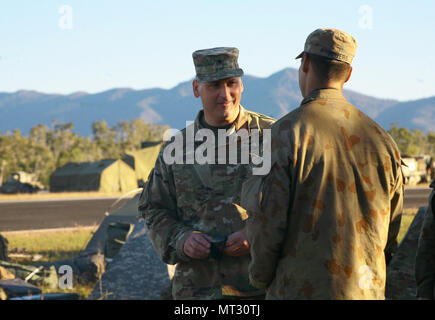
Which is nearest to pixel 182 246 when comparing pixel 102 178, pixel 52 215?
pixel 52 215

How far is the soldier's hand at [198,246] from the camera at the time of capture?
3.21 m

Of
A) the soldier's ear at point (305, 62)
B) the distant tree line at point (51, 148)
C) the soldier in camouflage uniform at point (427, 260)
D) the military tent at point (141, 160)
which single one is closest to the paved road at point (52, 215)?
the military tent at point (141, 160)

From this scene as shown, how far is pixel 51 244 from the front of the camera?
12.6 metres

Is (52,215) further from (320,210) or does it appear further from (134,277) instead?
(320,210)

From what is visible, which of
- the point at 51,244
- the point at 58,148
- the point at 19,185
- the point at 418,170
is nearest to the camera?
the point at 51,244

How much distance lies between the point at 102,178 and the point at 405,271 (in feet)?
96.2

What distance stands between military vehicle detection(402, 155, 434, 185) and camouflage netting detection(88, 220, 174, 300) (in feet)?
89.6

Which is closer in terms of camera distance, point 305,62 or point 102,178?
point 305,62

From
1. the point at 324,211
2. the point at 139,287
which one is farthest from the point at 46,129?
the point at 324,211

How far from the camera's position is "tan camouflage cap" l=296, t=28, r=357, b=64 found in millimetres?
2600

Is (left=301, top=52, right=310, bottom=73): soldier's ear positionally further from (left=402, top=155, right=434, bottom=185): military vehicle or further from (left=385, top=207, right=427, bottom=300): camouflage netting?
(left=402, top=155, right=434, bottom=185): military vehicle

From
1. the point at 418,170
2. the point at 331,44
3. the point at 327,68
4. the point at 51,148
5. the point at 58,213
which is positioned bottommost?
the point at 51,148

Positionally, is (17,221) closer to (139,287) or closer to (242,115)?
(139,287)
